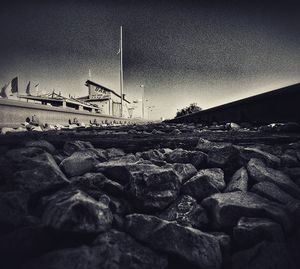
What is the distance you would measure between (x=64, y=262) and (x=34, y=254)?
0.20 m

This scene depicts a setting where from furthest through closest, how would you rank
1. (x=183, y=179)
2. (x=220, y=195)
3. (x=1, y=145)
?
1. (x=1, y=145)
2. (x=183, y=179)
3. (x=220, y=195)

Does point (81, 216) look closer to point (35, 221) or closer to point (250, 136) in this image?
point (35, 221)

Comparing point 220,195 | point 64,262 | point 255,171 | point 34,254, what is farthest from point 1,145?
point 255,171

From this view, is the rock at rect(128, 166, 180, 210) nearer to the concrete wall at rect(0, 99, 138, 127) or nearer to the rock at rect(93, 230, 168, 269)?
the rock at rect(93, 230, 168, 269)

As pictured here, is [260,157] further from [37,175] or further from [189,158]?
[37,175]

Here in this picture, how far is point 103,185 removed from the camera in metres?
1.72

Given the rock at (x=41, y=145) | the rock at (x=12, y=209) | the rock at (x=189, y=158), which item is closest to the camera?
the rock at (x=12, y=209)

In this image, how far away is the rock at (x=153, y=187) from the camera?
62.5 inches

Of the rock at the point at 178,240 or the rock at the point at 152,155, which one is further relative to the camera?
the rock at the point at 152,155

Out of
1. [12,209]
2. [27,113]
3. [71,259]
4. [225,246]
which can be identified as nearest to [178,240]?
[225,246]

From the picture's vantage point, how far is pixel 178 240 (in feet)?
4.21

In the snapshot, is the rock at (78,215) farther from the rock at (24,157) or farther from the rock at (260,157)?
the rock at (260,157)

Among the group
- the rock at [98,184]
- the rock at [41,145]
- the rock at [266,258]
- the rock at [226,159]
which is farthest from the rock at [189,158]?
the rock at [41,145]

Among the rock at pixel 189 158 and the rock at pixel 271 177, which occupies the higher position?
the rock at pixel 189 158
